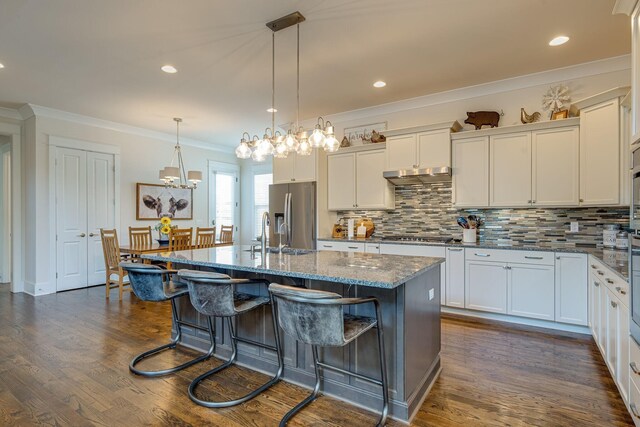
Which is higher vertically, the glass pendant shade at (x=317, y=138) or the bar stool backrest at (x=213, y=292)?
the glass pendant shade at (x=317, y=138)

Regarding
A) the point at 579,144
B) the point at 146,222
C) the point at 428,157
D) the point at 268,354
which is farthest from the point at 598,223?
the point at 146,222

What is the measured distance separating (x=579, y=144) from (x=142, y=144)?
6.60m

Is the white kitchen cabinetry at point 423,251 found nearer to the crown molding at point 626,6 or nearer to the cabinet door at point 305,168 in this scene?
the cabinet door at point 305,168

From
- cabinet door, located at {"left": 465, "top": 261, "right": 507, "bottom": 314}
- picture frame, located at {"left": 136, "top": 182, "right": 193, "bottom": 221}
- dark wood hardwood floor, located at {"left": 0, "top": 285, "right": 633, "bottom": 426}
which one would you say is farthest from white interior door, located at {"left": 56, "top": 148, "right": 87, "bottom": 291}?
cabinet door, located at {"left": 465, "top": 261, "right": 507, "bottom": 314}

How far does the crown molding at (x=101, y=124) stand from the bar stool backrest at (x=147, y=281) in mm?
3980

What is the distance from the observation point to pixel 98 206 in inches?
222

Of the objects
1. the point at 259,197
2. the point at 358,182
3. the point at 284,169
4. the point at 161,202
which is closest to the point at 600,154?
the point at 358,182

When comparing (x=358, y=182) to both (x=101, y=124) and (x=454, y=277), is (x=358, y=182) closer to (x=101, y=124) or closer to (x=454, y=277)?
(x=454, y=277)

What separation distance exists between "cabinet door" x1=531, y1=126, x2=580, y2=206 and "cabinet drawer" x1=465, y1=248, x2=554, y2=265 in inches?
24.1

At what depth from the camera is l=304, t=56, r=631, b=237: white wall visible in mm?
3566

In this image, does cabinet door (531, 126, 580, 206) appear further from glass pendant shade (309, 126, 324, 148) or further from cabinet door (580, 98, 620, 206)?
glass pendant shade (309, 126, 324, 148)

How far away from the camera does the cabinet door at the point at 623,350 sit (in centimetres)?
195

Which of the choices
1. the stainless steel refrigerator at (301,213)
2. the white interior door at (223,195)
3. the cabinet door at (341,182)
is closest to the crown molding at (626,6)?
the cabinet door at (341,182)

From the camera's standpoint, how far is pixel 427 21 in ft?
9.21
